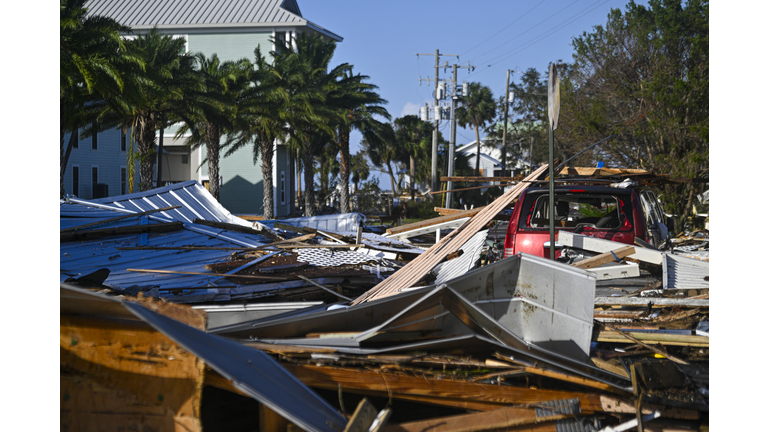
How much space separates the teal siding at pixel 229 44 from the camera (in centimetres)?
4397

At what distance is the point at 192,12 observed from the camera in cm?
4500

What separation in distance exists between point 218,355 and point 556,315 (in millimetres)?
2663

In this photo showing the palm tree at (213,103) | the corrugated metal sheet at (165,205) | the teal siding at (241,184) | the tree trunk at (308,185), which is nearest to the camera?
the corrugated metal sheet at (165,205)

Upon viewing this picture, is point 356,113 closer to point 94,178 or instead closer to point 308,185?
point 308,185

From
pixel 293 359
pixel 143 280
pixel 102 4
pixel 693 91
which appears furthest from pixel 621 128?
pixel 102 4

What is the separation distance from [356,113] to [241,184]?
15095 mm

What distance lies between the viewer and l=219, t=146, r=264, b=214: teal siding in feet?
146

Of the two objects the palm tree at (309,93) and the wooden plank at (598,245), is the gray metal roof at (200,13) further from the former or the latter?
the wooden plank at (598,245)

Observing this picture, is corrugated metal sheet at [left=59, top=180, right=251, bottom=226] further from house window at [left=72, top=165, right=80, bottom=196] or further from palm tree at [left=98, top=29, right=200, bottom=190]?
house window at [left=72, top=165, right=80, bottom=196]

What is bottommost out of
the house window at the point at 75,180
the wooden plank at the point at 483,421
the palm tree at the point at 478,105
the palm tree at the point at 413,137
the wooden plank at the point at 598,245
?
the wooden plank at the point at 483,421

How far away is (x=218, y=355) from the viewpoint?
9.64 feet

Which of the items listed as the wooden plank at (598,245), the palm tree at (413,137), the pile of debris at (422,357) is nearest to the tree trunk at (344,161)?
the palm tree at (413,137)

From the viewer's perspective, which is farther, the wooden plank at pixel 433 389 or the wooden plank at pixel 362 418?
the wooden plank at pixel 433 389

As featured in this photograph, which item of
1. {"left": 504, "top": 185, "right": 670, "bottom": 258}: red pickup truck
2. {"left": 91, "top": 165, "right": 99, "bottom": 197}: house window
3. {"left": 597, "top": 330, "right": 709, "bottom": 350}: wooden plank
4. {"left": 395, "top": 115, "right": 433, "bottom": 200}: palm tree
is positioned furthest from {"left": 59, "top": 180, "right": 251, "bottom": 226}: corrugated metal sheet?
{"left": 395, "top": 115, "right": 433, "bottom": 200}: palm tree
